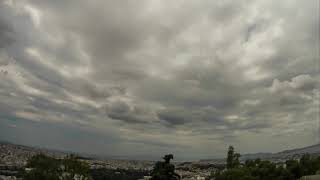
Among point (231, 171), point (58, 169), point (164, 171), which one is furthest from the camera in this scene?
point (231, 171)

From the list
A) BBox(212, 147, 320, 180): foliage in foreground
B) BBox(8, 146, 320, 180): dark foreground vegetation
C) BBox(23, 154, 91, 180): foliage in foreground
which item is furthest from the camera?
BBox(23, 154, 91, 180): foliage in foreground

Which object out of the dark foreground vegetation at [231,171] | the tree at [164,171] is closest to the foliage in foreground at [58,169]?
the dark foreground vegetation at [231,171]

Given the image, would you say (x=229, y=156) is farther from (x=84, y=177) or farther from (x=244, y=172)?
(x=84, y=177)

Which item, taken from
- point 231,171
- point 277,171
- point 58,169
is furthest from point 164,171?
point 58,169

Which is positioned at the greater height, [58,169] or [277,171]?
[277,171]

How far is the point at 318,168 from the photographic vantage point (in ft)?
373

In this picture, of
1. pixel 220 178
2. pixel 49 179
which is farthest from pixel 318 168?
pixel 49 179

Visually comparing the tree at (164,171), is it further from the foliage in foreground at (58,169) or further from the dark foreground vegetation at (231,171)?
the foliage in foreground at (58,169)

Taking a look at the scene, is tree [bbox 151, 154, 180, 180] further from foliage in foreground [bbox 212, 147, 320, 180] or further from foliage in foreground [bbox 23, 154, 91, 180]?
foliage in foreground [bbox 23, 154, 91, 180]

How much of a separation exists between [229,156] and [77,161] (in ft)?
159

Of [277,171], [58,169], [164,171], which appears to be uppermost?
[277,171]

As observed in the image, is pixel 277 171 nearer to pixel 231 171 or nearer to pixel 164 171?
pixel 231 171

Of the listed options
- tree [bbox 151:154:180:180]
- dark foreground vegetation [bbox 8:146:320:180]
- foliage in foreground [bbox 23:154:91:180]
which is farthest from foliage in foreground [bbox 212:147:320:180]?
foliage in foreground [bbox 23:154:91:180]

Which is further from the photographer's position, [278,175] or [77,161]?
[77,161]
